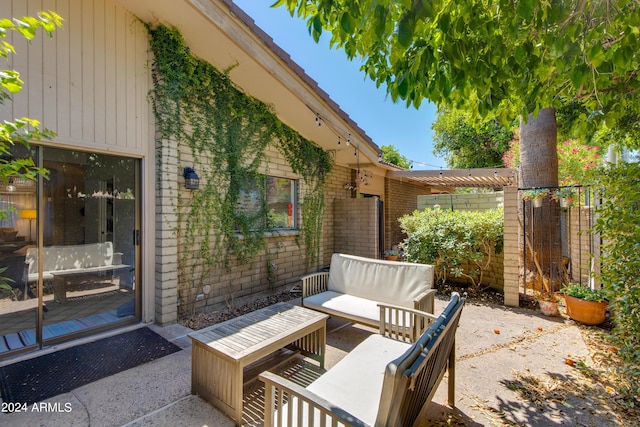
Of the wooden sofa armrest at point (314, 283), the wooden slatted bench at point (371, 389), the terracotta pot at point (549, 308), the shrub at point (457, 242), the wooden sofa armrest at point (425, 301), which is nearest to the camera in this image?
the wooden slatted bench at point (371, 389)

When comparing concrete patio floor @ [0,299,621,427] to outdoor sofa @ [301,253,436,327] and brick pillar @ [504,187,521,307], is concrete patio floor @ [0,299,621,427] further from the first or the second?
brick pillar @ [504,187,521,307]

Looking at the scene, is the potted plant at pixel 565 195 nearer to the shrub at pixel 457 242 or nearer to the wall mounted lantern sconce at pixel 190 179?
the shrub at pixel 457 242

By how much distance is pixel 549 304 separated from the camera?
4750mm

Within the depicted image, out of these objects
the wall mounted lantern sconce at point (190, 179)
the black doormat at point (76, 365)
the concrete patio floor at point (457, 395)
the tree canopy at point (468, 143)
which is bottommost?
the concrete patio floor at point (457, 395)

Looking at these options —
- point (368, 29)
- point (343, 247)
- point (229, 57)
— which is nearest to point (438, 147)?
point (343, 247)

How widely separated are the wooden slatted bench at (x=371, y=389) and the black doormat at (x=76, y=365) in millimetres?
2173

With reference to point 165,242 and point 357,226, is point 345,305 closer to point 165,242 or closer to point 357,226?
point 165,242

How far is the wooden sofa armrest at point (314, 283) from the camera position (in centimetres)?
445

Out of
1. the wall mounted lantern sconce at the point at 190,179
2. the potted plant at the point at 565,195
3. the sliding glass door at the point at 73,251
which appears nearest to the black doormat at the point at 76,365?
the sliding glass door at the point at 73,251

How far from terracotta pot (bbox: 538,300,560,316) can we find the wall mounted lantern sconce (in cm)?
607

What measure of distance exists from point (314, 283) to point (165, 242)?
7.64ft

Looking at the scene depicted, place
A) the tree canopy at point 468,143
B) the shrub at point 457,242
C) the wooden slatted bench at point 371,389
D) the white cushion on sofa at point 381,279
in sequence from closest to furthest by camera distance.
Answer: the wooden slatted bench at point 371,389 → the white cushion on sofa at point 381,279 → the shrub at point 457,242 → the tree canopy at point 468,143

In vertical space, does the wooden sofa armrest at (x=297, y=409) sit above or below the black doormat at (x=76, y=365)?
above

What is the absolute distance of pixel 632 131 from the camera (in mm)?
4500
